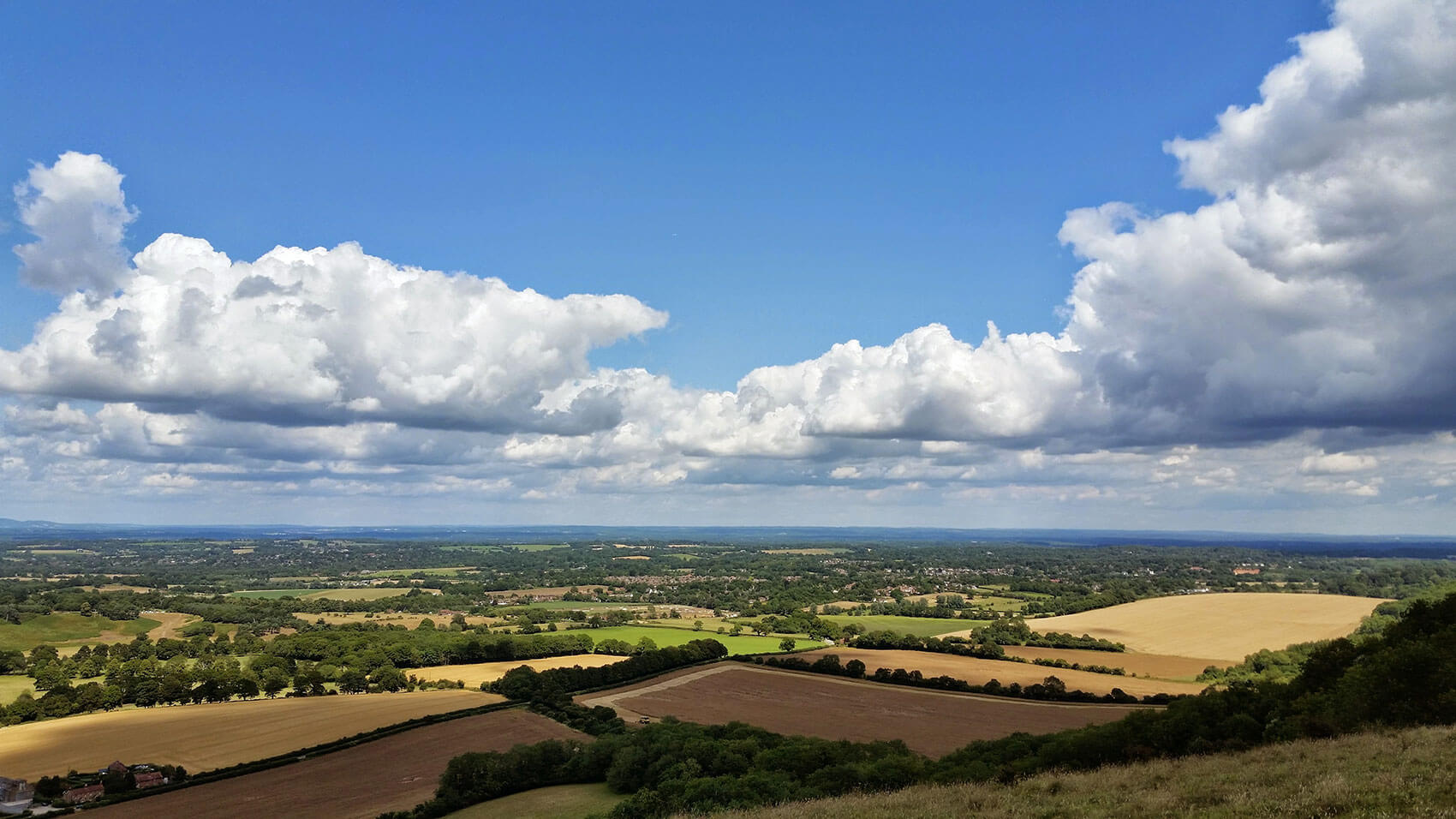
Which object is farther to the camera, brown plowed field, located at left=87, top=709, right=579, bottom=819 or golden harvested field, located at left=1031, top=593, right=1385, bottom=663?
golden harvested field, located at left=1031, top=593, right=1385, bottom=663

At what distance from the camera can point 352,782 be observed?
139ft

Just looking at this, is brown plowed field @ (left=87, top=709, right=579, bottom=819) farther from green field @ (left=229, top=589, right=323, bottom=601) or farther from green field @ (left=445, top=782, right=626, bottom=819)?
green field @ (left=229, top=589, right=323, bottom=601)

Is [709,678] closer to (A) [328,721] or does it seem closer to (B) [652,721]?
(B) [652,721]

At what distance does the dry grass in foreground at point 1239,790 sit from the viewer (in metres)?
12.8

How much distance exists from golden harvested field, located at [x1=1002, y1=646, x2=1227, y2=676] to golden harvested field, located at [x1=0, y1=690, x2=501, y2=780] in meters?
60.8

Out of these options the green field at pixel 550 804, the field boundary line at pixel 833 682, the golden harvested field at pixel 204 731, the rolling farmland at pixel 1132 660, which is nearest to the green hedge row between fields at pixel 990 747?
the green field at pixel 550 804

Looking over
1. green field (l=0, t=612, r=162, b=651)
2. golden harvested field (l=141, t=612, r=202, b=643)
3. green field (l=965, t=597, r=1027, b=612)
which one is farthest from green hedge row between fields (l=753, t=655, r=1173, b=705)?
green field (l=0, t=612, r=162, b=651)

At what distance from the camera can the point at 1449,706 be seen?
25406 mm

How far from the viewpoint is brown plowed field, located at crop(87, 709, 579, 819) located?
3753 cm

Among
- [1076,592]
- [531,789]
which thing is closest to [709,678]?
[531,789]

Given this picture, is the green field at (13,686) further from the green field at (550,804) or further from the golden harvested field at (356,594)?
the golden harvested field at (356,594)

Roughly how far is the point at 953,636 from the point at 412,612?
99.4 meters

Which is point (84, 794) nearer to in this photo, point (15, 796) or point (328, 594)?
point (15, 796)

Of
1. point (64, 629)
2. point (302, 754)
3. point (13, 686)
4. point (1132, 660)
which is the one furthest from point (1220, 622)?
point (64, 629)
